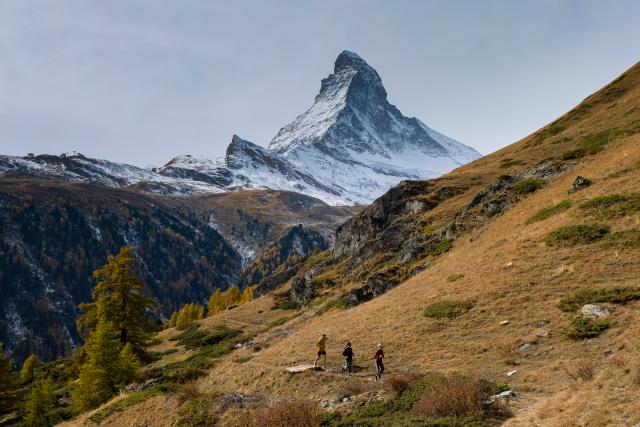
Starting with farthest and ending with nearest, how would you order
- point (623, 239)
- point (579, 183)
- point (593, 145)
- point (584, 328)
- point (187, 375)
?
point (593, 145), point (579, 183), point (187, 375), point (623, 239), point (584, 328)

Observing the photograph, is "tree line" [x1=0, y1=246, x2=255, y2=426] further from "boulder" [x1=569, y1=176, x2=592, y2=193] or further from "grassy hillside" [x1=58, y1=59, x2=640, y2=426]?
"boulder" [x1=569, y1=176, x2=592, y2=193]

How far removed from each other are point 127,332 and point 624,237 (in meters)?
41.8

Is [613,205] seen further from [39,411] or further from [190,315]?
[190,315]

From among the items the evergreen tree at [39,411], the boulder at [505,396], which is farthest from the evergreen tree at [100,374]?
the boulder at [505,396]

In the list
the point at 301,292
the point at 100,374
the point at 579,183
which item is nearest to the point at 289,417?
the point at 100,374

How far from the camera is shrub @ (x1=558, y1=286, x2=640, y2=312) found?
18.8 m

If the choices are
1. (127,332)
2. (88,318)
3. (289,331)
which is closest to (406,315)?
(289,331)

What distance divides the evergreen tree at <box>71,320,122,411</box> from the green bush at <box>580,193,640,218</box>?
121ft

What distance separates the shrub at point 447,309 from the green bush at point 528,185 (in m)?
22.1

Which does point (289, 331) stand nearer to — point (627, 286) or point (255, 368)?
point (255, 368)

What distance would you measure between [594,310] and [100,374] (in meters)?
34.8

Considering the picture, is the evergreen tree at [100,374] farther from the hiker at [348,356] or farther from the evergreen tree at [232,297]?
the evergreen tree at [232,297]

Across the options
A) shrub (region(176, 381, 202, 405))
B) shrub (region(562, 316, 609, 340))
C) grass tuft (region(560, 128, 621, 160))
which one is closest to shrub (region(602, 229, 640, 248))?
shrub (region(562, 316, 609, 340))

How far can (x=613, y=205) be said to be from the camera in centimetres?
2844
